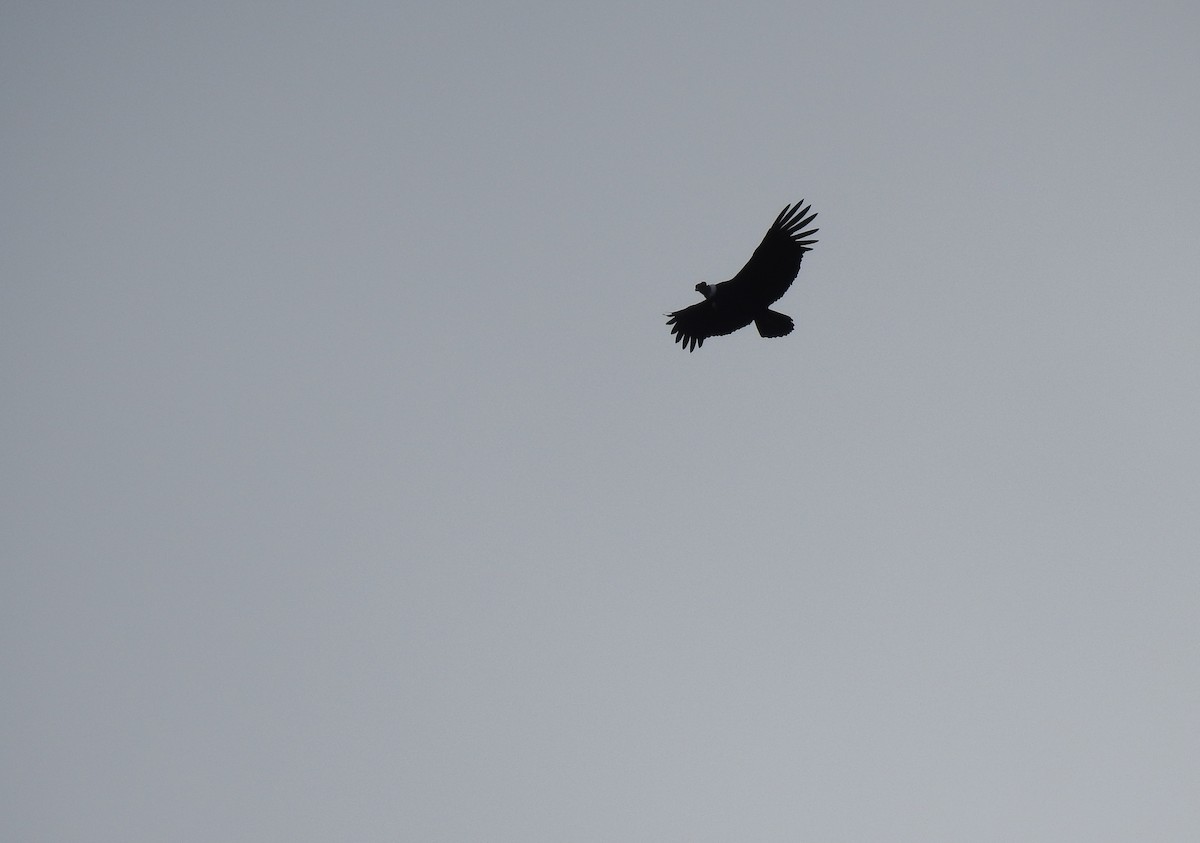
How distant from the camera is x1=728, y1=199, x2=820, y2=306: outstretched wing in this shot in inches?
631

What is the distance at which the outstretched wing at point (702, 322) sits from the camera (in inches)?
687

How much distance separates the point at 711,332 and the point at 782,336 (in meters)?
1.67

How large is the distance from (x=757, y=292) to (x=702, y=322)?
1620 mm

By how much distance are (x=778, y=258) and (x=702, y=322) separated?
236 centimetres

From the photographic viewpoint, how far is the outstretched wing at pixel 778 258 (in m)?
16.0

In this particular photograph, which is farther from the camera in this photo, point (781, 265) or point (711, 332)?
point (711, 332)

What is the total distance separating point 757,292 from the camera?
16.8 metres

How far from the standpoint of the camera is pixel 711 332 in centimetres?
1809

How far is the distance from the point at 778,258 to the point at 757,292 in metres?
0.80

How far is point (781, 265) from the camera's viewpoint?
641 inches

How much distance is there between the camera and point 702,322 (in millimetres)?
18062

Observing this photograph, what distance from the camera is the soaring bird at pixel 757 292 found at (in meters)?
16.1

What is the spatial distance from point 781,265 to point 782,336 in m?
1.37

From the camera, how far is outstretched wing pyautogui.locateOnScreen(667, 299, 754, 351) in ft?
57.3
